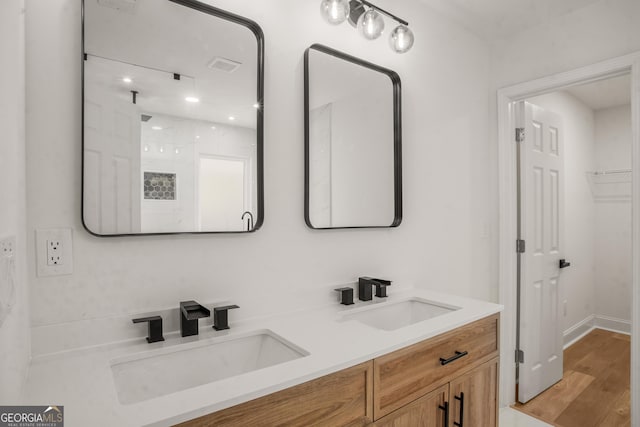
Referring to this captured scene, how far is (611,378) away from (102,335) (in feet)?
11.9

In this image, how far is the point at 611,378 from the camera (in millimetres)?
2930

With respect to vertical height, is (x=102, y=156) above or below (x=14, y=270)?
above

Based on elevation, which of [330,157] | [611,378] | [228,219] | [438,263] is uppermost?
[330,157]

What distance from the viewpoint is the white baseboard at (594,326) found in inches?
148

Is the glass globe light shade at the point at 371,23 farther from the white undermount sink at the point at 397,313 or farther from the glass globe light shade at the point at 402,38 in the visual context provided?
the white undermount sink at the point at 397,313

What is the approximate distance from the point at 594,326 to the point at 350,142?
415 cm

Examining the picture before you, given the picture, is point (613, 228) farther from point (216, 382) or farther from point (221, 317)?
point (216, 382)

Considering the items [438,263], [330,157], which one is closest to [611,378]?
[438,263]

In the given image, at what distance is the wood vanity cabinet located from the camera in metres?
0.93

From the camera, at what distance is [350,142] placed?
182 centimetres

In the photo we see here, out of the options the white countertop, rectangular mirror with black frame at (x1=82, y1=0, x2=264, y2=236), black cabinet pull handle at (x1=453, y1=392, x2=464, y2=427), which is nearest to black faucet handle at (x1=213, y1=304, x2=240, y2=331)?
the white countertop

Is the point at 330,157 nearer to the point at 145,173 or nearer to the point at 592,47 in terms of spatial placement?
the point at 145,173

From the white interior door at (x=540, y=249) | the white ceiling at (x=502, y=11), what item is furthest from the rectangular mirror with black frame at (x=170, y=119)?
the white interior door at (x=540, y=249)

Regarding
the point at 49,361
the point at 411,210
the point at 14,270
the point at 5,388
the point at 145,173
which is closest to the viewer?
the point at 5,388
